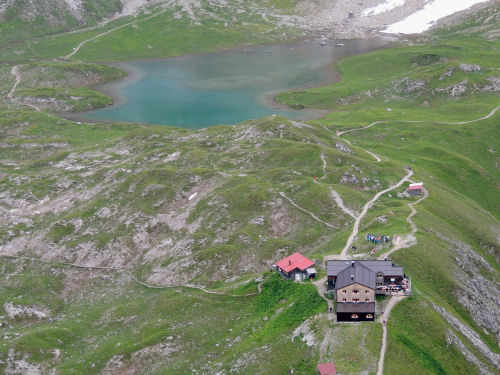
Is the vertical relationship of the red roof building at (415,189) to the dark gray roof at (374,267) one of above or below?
below

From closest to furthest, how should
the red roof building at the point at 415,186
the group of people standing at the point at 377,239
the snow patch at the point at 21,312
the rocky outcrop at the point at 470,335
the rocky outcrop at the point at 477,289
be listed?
the rocky outcrop at the point at 470,335, the rocky outcrop at the point at 477,289, the group of people standing at the point at 377,239, the snow patch at the point at 21,312, the red roof building at the point at 415,186

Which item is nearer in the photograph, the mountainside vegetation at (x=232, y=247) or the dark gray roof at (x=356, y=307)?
the dark gray roof at (x=356, y=307)

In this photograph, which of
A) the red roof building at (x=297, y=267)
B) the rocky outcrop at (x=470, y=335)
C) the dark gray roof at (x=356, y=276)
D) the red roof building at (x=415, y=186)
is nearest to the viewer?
the dark gray roof at (x=356, y=276)

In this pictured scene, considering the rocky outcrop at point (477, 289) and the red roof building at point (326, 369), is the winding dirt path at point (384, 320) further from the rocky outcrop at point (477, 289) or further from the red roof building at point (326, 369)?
the rocky outcrop at point (477, 289)

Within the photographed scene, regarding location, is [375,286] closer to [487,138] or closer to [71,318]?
[71,318]

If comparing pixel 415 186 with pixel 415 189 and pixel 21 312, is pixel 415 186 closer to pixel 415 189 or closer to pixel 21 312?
pixel 415 189

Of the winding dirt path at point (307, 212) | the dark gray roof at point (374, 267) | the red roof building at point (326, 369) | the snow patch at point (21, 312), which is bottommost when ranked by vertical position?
the snow patch at point (21, 312)

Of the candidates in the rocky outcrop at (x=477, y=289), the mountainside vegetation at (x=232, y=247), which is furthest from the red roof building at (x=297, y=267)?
the rocky outcrop at (x=477, y=289)

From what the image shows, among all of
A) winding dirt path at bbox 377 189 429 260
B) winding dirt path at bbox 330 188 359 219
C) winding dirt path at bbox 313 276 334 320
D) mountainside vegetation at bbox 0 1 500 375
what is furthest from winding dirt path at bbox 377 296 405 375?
winding dirt path at bbox 330 188 359 219

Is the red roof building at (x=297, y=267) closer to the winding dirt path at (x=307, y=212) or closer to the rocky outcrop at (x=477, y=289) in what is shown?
the winding dirt path at (x=307, y=212)
